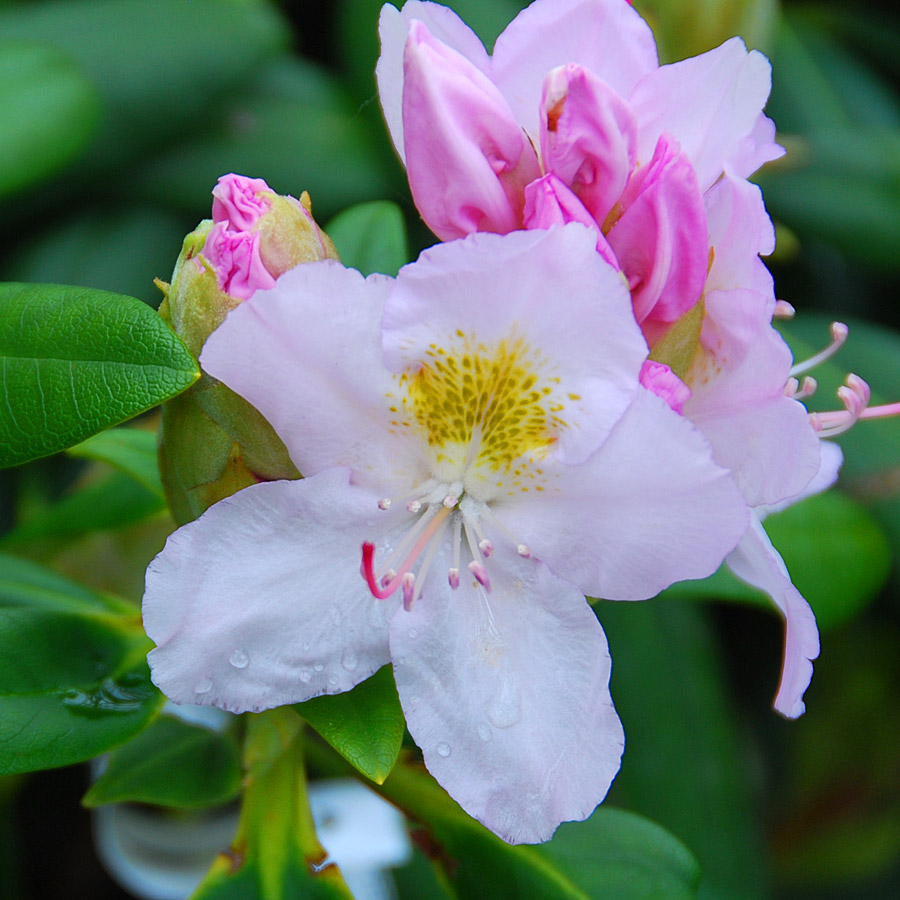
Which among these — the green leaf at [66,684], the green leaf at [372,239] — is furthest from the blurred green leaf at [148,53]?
the green leaf at [66,684]

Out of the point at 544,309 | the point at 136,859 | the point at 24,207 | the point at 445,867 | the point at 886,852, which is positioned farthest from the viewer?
the point at 886,852

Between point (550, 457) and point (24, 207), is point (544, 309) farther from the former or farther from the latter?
point (24, 207)

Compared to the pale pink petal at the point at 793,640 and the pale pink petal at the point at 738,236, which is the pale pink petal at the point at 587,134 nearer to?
the pale pink petal at the point at 738,236

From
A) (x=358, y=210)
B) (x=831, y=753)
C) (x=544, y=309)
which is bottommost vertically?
(x=831, y=753)

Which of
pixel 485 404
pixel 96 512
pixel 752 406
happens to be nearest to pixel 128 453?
pixel 96 512

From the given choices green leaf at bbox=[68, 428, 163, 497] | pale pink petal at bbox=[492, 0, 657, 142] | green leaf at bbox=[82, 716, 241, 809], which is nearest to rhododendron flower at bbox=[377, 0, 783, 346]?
pale pink petal at bbox=[492, 0, 657, 142]

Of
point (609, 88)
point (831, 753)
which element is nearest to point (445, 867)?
point (609, 88)

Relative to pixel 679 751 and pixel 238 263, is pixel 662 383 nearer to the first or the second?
pixel 238 263
